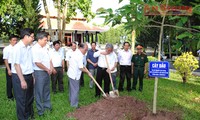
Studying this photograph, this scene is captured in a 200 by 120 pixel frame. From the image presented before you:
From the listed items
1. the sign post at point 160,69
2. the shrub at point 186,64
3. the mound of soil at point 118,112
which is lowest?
the mound of soil at point 118,112

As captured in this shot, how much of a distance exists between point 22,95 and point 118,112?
210 centimetres

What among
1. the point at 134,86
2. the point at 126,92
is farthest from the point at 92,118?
the point at 134,86

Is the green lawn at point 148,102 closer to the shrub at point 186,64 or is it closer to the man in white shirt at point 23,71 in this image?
the man in white shirt at point 23,71

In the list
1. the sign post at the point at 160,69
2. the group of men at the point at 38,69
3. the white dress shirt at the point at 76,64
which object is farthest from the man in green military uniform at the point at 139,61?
the sign post at the point at 160,69

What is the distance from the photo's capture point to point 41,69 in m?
5.49

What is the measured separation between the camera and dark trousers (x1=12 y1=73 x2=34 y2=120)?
189 inches

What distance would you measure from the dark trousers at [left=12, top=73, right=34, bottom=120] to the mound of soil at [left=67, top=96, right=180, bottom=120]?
3.37 ft

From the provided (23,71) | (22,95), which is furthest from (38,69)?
(22,95)

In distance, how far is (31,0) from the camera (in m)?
22.2

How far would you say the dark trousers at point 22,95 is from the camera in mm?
4794

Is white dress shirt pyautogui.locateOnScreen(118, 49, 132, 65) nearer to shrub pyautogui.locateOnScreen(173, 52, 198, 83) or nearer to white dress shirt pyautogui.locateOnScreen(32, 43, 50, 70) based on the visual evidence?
white dress shirt pyautogui.locateOnScreen(32, 43, 50, 70)

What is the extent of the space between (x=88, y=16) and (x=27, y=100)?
21.8 metres

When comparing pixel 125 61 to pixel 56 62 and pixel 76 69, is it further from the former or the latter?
pixel 76 69

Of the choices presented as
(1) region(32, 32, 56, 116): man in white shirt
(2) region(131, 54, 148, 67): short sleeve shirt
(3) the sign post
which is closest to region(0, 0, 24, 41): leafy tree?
(2) region(131, 54, 148, 67): short sleeve shirt
